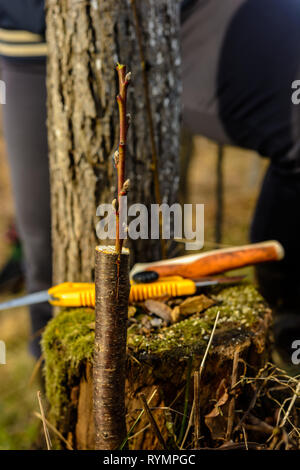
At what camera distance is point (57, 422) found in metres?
1.16

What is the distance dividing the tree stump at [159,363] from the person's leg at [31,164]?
793 mm

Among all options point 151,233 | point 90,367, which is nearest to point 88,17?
point 151,233

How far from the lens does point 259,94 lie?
170cm

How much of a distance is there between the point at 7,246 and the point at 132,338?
3733 mm

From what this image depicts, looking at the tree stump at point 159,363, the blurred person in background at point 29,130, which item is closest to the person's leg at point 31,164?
the blurred person in background at point 29,130

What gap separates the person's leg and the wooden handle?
2.93ft

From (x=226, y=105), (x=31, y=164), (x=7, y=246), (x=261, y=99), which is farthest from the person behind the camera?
(x=7, y=246)

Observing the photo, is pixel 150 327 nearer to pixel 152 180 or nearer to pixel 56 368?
pixel 56 368

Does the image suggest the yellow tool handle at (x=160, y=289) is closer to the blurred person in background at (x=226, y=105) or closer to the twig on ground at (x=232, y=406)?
the twig on ground at (x=232, y=406)

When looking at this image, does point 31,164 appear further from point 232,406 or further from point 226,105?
point 232,406

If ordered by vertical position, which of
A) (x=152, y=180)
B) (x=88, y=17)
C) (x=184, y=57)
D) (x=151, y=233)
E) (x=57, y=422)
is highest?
(x=184, y=57)

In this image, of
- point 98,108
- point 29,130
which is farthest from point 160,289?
point 29,130

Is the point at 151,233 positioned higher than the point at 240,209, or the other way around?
the point at 240,209

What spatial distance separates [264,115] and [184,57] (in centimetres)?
51
